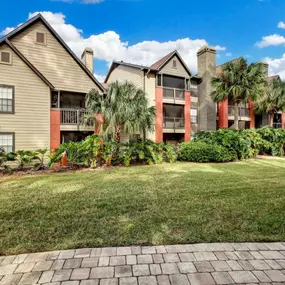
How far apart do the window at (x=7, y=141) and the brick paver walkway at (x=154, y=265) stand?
38.6ft

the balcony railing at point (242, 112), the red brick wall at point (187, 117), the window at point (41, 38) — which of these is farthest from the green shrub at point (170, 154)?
the balcony railing at point (242, 112)

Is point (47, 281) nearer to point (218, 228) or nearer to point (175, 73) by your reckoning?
point (218, 228)

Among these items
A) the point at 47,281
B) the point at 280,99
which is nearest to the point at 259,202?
the point at 47,281

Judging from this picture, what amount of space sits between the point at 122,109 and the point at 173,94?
10318 mm

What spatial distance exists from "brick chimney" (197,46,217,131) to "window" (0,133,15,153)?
58.2 ft

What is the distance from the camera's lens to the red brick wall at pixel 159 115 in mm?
20109

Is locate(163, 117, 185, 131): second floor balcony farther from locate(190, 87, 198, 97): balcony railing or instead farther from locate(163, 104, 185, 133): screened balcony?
locate(190, 87, 198, 97): balcony railing

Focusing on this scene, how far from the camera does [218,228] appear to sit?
408cm

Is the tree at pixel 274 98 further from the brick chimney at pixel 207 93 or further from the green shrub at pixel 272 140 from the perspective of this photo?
the green shrub at pixel 272 140

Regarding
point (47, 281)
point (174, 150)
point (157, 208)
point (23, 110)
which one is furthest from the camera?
point (174, 150)

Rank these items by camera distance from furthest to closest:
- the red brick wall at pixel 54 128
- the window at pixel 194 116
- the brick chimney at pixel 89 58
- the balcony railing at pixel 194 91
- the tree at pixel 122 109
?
the balcony railing at pixel 194 91 → the window at pixel 194 116 → the brick chimney at pixel 89 58 → the red brick wall at pixel 54 128 → the tree at pixel 122 109

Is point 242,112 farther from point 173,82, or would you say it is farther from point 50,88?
point 50,88

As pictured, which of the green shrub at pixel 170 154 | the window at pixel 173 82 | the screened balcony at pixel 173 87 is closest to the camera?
the green shrub at pixel 170 154

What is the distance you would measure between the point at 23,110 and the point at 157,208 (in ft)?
39.2
